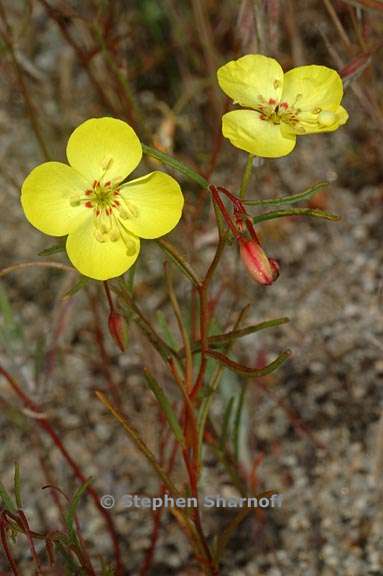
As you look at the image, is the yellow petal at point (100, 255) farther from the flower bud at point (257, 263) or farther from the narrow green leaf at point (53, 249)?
the flower bud at point (257, 263)

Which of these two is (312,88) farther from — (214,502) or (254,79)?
(214,502)

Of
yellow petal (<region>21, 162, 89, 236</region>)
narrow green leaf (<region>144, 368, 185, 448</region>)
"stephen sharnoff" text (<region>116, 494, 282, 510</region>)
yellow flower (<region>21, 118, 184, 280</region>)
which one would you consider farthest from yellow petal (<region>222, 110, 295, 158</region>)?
"stephen sharnoff" text (<region>116, 494, 282, 510</region>)

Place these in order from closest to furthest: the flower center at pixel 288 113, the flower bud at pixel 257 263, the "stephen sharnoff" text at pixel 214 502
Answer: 1. the flower bud at pixel 257 263
2. the flower center at pixel 288 113
3. the "stephen sharnoff" text at pixel 214 502

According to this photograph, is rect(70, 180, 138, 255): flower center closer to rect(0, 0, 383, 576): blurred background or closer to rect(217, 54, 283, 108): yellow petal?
rect(217, 54, 283, 108): yellow petal

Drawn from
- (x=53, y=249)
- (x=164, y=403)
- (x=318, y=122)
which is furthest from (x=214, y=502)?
(x=318, y=122)

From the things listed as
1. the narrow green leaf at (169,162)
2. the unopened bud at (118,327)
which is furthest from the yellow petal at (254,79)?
the unopened bud at (118,327)
